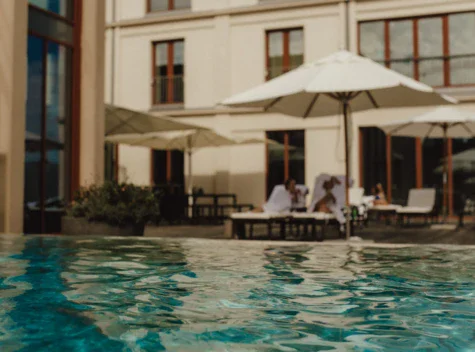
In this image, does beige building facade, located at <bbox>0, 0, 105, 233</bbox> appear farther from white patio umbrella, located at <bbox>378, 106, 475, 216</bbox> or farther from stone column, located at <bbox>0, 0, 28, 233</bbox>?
white patio umbrella, located at <bbox>378, 106, 475, 216</bbox>

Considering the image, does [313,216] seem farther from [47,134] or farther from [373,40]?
[373,40]

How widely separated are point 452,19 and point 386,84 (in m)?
10.9

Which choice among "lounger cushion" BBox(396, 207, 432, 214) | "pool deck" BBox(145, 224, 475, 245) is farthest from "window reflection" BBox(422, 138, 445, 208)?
"pool deck" BBox(145, 224, 475, 245)

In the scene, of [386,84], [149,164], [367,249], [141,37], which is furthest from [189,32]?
[367,249]

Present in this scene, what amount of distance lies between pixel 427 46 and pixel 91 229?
1243cm

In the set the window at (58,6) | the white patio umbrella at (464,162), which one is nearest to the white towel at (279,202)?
the window at (58,6)

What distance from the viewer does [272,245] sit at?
7.82 m

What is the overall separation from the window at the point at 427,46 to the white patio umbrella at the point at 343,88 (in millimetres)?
8072

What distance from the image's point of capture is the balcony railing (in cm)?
2036

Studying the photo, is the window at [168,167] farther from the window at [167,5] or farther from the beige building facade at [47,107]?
the beige building facade at [47,107]

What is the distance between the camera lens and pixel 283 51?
1936 cm

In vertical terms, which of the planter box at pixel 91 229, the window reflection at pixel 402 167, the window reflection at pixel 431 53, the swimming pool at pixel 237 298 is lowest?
the swimming pool at pixel 237 298

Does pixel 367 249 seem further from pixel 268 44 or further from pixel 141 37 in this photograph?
pixel 141 37

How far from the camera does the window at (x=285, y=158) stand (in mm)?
19016
